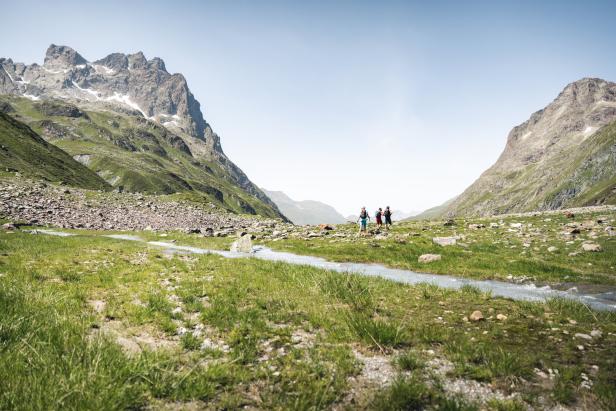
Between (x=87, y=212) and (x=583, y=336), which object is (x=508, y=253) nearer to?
(x=583, y=336)

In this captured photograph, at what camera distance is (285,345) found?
28.5 ft

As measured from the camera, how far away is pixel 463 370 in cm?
720

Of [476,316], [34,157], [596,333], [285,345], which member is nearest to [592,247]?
[596,333]

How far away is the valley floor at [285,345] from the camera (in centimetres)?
608

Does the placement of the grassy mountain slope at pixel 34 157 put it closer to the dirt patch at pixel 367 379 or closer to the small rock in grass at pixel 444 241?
the small rock in grass at pixel 444 241

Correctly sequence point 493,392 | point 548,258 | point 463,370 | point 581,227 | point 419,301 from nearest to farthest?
point 493,392
point 463,370
point 419,301
point 548,258
point 581,227

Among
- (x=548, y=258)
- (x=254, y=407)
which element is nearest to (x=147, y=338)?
(x=254, y=407)

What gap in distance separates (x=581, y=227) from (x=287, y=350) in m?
34.7

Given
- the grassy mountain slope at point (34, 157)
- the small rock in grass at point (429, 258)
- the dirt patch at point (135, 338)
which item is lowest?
the dirt patch at point (135, 338)

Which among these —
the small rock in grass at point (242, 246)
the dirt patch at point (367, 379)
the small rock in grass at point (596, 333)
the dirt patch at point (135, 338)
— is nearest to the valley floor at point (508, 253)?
the small rock in grass at point (242, 246)

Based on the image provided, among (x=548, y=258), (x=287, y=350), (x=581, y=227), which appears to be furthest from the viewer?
(x=581, y=227)

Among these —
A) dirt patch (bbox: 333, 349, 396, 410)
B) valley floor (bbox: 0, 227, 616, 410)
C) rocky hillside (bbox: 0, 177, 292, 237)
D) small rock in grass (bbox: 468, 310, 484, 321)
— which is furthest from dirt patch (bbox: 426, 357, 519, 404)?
rocky hillside (bbox: 0, 177, 292, 237)

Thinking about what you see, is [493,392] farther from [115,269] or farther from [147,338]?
[115,269]

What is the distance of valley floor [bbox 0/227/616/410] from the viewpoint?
6082 mm
